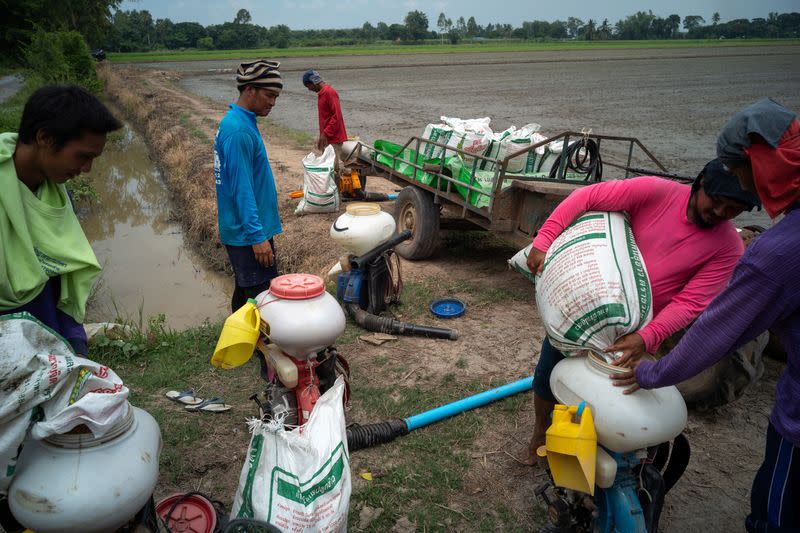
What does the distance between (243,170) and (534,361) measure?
2.33m

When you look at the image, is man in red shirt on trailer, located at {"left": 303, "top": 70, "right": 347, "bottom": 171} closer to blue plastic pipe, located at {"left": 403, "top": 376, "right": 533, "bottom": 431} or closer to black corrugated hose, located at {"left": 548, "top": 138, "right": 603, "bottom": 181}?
black corrugated hose, located at {"left": 548, "top": 138, "right": 603, "bottom": 181}

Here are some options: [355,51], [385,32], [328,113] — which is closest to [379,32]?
[385,32]

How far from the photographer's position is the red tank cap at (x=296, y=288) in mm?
2369

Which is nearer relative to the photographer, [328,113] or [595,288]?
[595,288]

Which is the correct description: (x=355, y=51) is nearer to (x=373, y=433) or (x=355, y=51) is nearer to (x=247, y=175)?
(x=247, y=175)

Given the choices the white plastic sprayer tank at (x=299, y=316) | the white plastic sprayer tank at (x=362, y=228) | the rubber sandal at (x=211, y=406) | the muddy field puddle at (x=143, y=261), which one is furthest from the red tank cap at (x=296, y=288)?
the muddy field puddle at (x=143, y=261)

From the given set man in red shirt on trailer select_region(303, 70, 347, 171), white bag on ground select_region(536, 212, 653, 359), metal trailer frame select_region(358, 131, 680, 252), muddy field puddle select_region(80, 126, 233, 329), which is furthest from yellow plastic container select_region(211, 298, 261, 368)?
man in red shirt on trailer select_region(303, 70, 347, 171)

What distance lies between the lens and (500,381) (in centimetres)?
371

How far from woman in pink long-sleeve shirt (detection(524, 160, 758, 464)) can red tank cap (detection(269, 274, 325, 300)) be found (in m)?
0.97

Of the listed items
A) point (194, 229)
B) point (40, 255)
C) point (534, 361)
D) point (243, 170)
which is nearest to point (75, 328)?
point (40, 255)

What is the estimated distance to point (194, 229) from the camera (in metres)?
8.17

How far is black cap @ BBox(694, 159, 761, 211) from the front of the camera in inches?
73.8

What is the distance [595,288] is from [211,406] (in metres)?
2.38

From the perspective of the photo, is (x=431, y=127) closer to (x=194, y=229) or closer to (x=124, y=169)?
(x=194, y=229)
